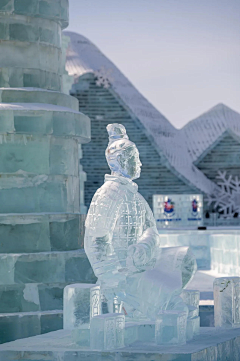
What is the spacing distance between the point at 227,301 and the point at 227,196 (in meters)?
22.8

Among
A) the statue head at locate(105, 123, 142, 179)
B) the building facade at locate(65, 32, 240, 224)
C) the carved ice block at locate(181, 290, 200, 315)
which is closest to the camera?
the statue head at locate(105, 123, 142, 179)

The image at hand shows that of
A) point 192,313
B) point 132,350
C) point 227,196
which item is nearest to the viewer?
point 132,350

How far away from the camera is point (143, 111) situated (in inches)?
1139

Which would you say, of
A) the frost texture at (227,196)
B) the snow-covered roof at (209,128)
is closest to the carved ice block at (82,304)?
the frost texture at (227,196)

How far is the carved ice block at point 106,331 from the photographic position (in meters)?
5.48

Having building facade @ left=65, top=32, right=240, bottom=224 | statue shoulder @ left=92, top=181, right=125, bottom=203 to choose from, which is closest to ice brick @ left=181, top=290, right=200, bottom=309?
statue shoulder @ left=92, top=181, right=125, bottom=203

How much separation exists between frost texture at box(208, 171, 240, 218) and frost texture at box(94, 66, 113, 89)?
523 cm

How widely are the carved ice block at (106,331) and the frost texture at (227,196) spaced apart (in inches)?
915

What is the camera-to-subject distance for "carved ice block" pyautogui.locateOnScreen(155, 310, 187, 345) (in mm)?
5617

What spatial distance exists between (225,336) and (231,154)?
2388 cm

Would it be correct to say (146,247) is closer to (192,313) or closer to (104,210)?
(104,210)

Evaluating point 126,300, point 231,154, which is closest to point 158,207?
point 231,154

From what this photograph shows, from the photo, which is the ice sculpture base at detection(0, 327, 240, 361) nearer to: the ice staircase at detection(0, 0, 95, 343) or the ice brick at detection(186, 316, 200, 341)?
the ice brick at detection(186, 316, 200, 341)

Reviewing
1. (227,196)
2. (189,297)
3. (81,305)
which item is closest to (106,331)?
(81,305)
